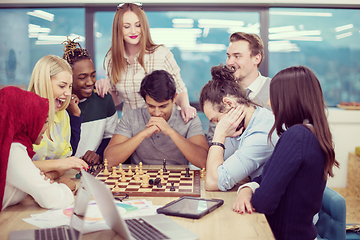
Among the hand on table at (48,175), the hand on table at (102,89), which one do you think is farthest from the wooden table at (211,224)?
the hand on table at (102,89)

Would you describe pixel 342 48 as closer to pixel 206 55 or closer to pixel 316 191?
pixel 206 55

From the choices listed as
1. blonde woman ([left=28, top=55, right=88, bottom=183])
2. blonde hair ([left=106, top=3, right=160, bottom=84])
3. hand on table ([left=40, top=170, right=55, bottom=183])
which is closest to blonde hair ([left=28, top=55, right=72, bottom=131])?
blonde woman ([left=28, top=55, right=88, bottom=183])

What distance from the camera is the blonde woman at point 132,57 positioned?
279cm

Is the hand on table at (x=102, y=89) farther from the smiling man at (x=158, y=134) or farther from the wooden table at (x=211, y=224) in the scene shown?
the wooden table at (x=211, y=224)

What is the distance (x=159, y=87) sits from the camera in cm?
A: 234

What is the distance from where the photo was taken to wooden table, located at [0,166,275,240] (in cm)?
119

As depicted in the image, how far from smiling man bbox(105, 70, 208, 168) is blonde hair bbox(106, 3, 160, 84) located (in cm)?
48

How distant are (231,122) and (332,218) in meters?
0.70

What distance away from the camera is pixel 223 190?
1.70 meters

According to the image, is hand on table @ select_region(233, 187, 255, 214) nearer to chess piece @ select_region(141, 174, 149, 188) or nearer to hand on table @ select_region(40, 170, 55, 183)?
chess piece @ select_region(141, 174, 149, 188)

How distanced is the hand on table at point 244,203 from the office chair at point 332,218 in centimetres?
42

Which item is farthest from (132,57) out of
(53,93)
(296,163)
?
(296,163)

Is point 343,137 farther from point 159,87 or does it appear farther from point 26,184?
point 26,184

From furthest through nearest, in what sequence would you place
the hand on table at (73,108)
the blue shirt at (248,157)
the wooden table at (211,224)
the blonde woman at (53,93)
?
the hand on table at (73,108), the blonde woman at (53,93), the blue shirt at (248,157), the wooden table at (211,224)
